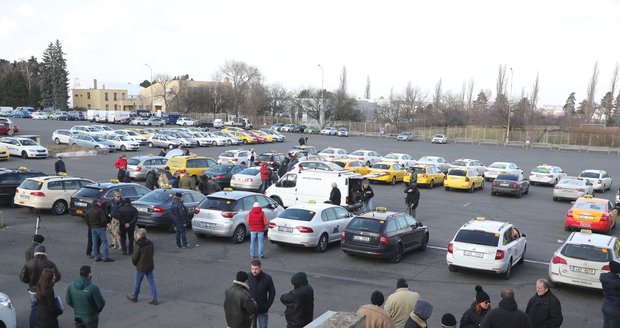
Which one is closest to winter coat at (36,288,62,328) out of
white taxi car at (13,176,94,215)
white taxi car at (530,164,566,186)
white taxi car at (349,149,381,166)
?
white taxi car at (13,176,94,215)

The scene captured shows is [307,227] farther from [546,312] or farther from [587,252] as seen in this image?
[546,312]

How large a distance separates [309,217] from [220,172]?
12.7 m

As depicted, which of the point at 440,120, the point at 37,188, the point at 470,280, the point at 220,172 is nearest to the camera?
the point at 470,280

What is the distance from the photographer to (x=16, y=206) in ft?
65.8

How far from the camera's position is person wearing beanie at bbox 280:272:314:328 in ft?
24.3

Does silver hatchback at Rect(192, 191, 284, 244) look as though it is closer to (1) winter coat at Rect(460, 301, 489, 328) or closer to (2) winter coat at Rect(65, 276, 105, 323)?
(2) winter coat at Rect(65, 276, 105, 323)

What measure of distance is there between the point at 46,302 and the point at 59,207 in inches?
489

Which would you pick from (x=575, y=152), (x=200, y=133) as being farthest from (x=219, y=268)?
(x=575, y=152)

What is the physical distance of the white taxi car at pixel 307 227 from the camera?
48.8ft

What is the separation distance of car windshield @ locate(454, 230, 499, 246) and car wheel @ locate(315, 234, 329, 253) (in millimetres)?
3874

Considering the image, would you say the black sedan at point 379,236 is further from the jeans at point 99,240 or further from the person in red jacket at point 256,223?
the jeans at point 99,240

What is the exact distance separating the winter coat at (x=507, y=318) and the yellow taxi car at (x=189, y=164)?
21.6 metres

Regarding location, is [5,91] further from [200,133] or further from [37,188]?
[37,188]

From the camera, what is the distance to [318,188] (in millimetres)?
20594
